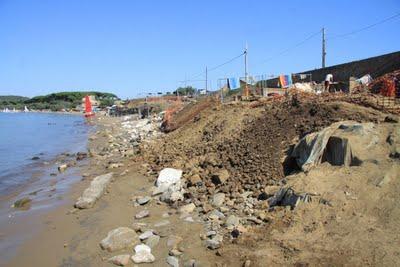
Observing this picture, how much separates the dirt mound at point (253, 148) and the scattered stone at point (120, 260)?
2785 mm

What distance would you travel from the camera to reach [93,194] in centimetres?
1000

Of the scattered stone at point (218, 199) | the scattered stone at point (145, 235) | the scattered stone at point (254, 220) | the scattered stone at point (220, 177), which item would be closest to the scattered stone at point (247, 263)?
the scattered stone at point (254, 220)

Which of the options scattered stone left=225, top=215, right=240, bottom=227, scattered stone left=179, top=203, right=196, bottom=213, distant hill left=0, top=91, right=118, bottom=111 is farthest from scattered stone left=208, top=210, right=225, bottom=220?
distant hill left=0, top=91, right=118, bottom=111

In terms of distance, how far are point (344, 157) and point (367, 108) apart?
11.3 ft

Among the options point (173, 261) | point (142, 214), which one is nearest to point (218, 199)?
point (142, 214)

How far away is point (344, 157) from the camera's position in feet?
24.4

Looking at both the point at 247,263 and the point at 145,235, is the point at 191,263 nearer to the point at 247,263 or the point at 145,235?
the point at 247,263

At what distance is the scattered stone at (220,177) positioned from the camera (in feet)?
30.0

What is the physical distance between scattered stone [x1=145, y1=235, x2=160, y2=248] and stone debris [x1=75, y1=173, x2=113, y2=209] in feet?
9.94

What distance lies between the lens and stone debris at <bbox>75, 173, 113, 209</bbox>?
950cm

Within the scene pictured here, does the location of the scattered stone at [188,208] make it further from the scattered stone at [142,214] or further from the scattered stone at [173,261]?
the scattered stone at [173,261]

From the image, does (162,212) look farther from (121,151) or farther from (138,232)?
(121,151)

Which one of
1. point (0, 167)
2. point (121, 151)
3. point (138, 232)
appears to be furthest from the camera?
point (121, 151)

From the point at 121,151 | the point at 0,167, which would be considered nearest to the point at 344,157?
the point at 121,151
